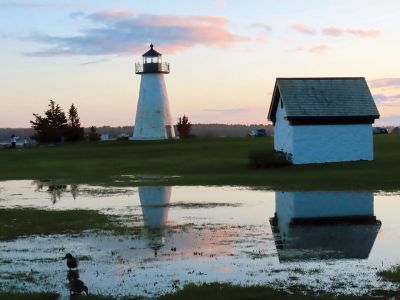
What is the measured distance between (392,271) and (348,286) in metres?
1.87

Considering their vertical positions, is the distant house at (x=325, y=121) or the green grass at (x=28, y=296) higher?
the distant house at (x=325, y=121)

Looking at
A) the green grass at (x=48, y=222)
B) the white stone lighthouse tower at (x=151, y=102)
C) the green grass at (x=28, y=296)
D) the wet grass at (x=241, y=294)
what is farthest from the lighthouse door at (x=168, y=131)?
the green grass at (x=28, y=296)

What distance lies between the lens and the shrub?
4847 cm

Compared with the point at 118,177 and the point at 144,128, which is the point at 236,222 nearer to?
the point at 118,177

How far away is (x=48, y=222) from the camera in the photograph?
24391 mm

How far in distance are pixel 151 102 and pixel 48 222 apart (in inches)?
2384

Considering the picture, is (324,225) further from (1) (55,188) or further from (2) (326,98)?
(2) (326,98)

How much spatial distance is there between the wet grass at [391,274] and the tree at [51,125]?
85.3 meters

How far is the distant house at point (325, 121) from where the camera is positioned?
49.6 meters

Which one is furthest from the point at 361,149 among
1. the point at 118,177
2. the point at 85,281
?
the point at 85,281

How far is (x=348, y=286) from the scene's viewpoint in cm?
1326

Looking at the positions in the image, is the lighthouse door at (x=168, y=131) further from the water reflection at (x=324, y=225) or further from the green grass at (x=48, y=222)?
the green grass at (x=48, y=222)

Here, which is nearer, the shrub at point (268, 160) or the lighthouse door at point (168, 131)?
the shrub at point (268, 160)

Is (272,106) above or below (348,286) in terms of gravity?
above
